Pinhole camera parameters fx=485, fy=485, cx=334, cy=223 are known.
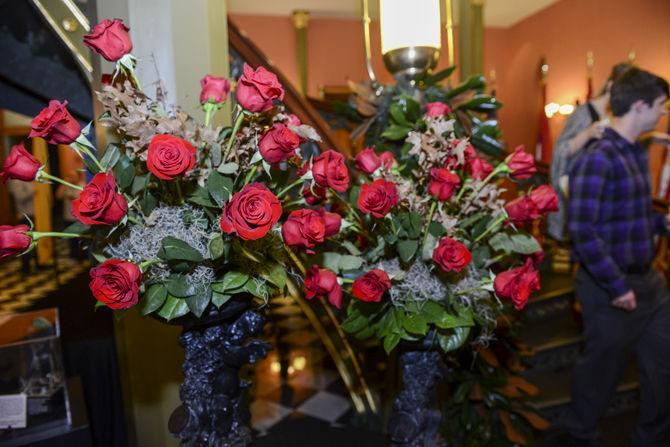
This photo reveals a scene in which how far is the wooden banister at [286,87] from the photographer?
5.73 ft

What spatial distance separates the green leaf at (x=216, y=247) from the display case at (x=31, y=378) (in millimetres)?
935

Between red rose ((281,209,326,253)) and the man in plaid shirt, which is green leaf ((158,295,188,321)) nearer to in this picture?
red rose ((281,209,326,253))

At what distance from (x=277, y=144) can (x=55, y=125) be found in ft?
1.20

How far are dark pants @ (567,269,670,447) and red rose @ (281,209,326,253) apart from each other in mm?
1769

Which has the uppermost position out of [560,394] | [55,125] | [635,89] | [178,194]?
[635,89]

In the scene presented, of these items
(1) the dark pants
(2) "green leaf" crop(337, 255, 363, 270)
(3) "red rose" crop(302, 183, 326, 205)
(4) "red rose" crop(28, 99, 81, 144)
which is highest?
(4) "red rose" crop(28, 99, 81, 144)

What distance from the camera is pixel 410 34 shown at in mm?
1493

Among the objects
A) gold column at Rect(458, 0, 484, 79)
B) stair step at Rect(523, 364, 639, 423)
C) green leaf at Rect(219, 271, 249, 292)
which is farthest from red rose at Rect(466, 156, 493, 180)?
gold column at Rect(458, 0, 484, 79)

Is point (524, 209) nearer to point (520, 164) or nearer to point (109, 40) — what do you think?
point (520, 164)

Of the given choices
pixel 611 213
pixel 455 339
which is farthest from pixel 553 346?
pixel 455 339

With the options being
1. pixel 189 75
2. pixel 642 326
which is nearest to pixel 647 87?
pixel 642 326

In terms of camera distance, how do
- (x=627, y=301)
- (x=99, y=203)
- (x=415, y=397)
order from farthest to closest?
(x=627, y=301), (x=415, y=397), (x=99, y=203)

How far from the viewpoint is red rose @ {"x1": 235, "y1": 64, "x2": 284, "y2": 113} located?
85 centimetres

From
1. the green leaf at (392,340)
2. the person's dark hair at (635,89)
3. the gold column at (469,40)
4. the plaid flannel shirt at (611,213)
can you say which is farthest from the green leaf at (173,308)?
the gold column at (469,40)
